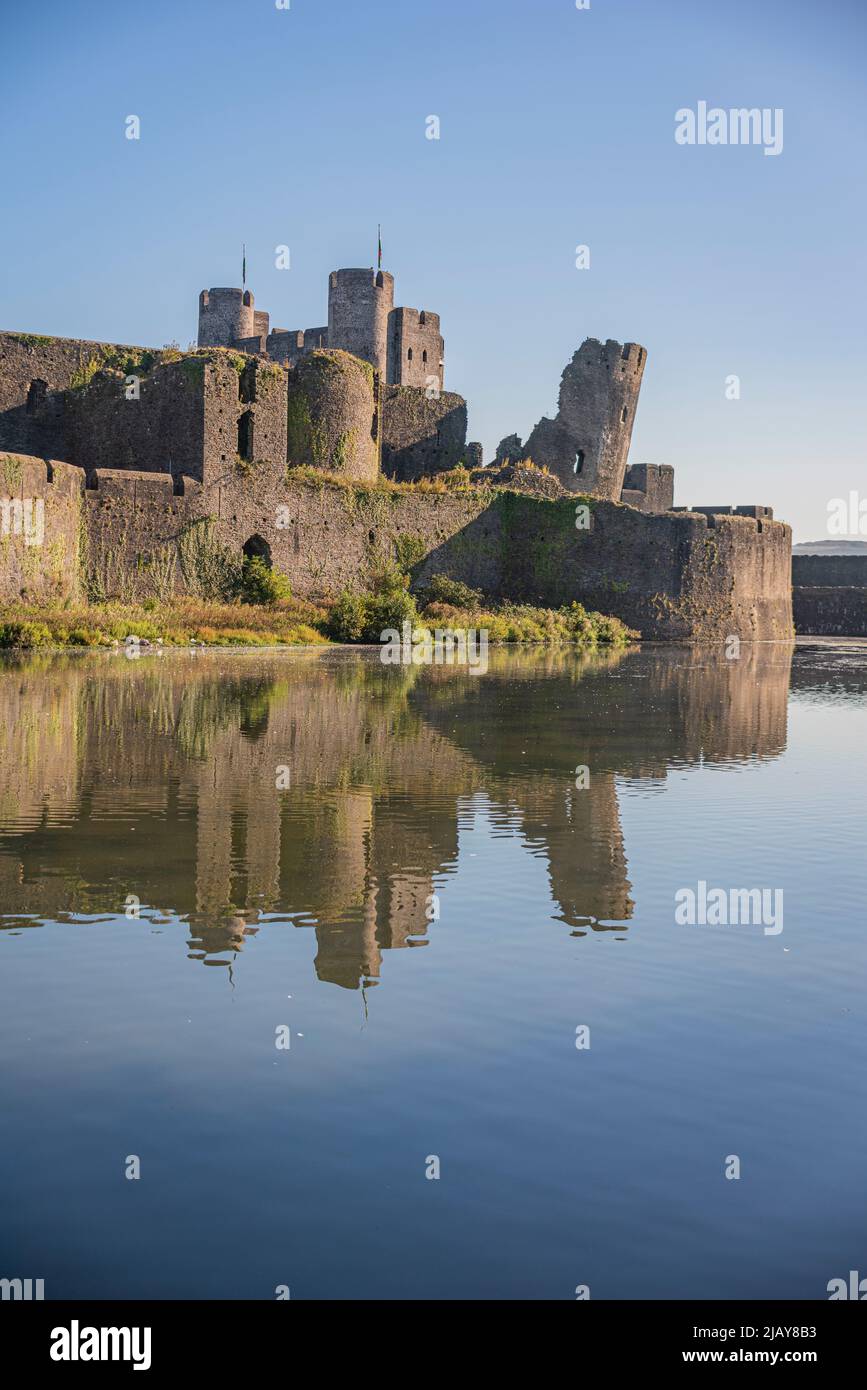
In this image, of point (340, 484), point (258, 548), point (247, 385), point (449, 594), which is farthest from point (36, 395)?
point (449, 594)

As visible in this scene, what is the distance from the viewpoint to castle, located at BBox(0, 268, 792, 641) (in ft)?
128

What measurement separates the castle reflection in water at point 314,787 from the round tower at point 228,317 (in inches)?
1563

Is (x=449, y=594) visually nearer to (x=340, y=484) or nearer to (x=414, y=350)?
(x=340, y=484)

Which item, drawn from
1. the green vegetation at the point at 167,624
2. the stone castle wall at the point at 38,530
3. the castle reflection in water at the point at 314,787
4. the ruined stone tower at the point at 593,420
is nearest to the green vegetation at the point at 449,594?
the green vegetation at the point at 167,624

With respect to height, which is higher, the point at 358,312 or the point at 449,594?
the point at 358,312

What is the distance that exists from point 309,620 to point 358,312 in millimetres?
24940

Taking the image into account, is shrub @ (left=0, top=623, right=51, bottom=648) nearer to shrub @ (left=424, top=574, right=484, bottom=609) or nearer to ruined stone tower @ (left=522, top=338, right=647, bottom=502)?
shrub @ (left=424, top=574, right=484, bottom=609)

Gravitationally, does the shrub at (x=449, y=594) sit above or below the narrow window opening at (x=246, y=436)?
below

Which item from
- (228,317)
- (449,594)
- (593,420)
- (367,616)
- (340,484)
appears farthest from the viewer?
(228,317)

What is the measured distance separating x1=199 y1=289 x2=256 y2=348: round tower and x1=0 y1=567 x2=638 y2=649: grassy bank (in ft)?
71.0

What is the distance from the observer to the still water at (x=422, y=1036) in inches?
190

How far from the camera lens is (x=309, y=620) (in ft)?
136

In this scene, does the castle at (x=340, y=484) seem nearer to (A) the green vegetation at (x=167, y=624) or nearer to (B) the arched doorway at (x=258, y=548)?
(B) the arched doorway at (x=258, y=548)

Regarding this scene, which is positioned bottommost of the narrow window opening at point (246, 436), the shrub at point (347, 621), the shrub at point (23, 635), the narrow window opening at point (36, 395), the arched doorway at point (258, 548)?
the shrub at point (23, 635)
